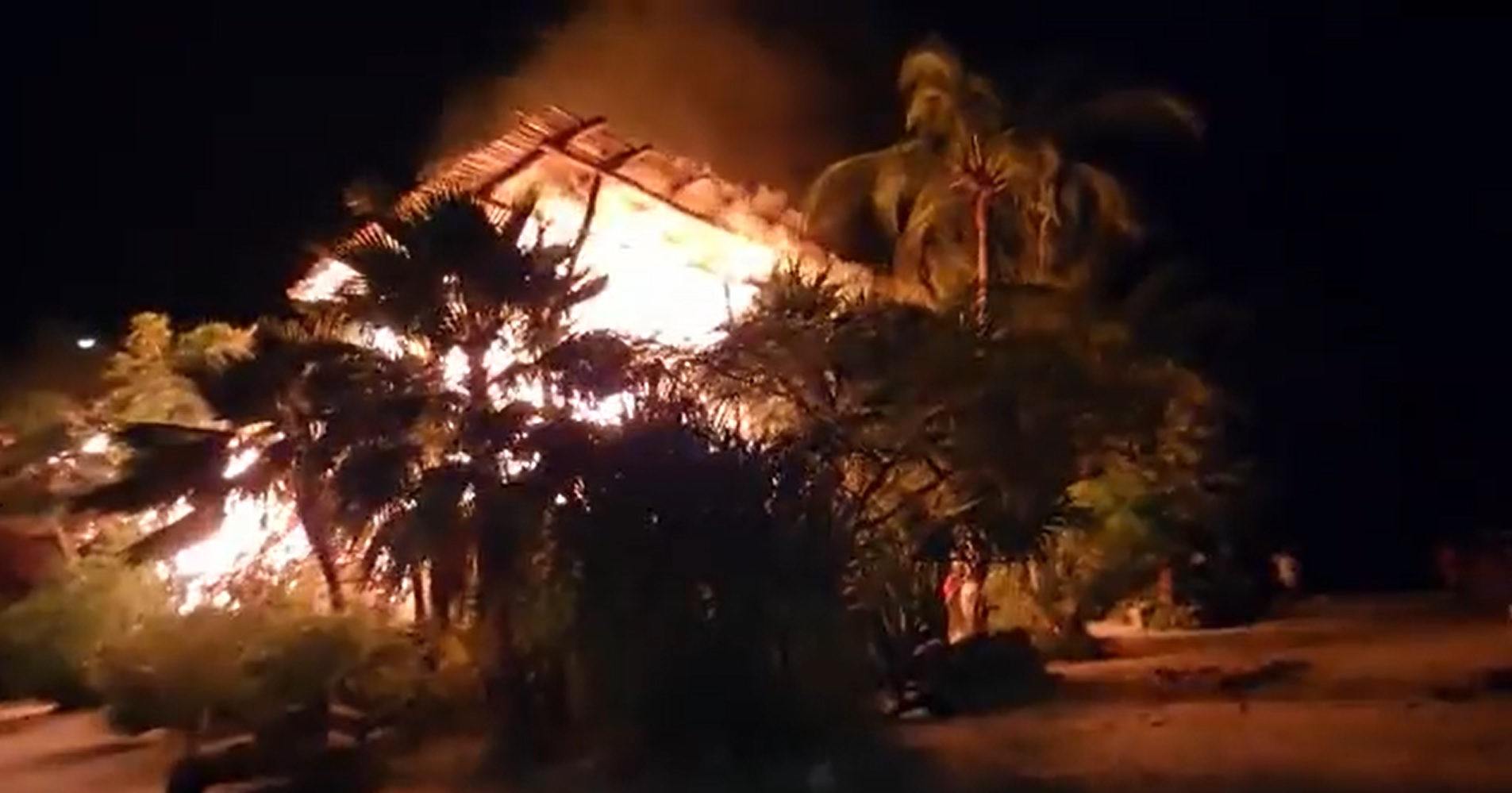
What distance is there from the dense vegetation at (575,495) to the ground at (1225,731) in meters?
0.89

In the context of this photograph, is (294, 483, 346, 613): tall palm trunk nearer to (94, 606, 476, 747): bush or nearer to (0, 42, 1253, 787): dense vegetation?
(0, 42, 1253, 787): dense vegetation

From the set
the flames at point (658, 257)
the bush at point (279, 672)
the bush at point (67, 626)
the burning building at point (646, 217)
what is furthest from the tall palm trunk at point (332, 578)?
the burning building at point (646, 217)

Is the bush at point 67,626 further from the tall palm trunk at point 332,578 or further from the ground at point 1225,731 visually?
the tall palm trunk at point 332,578

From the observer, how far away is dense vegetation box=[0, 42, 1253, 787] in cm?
1484

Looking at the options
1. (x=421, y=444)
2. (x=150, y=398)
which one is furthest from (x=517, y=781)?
(x=150, y=398)

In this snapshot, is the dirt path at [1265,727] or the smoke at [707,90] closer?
the dirt path at [1265,727]

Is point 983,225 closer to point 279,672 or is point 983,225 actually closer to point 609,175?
point 609,175

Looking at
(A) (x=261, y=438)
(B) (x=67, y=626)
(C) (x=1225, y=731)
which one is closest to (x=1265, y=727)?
(C) (x=1225, y=731)

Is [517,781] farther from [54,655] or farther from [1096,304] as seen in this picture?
[1096,304]

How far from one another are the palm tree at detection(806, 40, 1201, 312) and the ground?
524cm

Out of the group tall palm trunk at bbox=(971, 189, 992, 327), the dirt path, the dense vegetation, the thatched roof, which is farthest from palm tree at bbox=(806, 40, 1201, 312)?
the dirt path

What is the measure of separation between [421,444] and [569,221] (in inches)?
329

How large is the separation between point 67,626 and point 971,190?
10587 mm

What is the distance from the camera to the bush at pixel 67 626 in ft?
70.9
